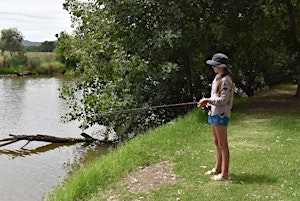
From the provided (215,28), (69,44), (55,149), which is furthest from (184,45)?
(55,149)

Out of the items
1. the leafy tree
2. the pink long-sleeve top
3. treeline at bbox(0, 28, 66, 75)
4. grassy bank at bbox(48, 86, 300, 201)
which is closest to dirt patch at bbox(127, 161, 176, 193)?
grassy bank at bbox(48, 86, 300, 201)

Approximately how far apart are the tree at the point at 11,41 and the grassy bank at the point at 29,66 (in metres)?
1.03

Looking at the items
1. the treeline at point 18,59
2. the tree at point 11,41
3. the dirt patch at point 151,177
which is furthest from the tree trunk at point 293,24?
the tree at point 11,41

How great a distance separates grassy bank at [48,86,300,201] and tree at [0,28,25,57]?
4466 cm

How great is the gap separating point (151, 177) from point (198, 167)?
2.82 feet

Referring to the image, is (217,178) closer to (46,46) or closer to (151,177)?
(151,177)

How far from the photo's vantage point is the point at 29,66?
2012 inches

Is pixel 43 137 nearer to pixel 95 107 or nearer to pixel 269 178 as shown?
pixel 95 107

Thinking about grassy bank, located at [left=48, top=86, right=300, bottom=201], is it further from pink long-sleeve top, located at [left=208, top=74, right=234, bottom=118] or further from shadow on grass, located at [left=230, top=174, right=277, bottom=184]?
pink long-sleeve top, located at [left=208, top=74, right=234, bottom=118]

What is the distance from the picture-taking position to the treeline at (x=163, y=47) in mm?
13602

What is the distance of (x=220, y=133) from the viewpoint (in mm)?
6352

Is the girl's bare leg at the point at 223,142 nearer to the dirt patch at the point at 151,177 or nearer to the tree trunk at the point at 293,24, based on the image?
the dirt patch at the point at 151,177

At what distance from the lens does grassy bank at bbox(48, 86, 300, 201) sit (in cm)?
627

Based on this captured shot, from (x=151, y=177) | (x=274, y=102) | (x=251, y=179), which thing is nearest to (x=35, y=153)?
(x=151, y=177)
